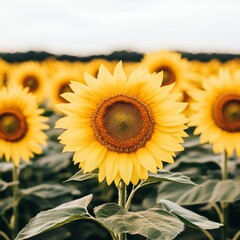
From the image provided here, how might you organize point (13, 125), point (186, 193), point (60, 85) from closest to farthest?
1. point (186, 193)
2. point (13, 125)
3. point (60, 85)

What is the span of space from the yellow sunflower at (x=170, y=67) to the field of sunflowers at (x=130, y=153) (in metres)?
0.01

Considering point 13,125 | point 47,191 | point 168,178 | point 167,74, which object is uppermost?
point 167,74

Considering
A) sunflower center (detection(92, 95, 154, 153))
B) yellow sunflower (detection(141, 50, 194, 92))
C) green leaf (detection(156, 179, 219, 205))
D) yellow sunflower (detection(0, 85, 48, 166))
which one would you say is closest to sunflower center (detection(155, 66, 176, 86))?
yellow sunflower (detection(141, 50, 194, 92))

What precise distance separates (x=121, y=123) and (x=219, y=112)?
4.82 feet

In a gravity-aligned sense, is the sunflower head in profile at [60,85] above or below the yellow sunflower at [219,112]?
below

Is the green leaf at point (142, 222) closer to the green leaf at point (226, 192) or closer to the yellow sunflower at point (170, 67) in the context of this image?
the green leaf at point (226, 192)

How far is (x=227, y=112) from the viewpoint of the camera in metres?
3.77

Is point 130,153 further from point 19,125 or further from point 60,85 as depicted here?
point 60,85

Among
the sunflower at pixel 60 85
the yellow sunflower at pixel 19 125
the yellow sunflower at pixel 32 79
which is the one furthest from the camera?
the yellow sunflower at pixel 32 79

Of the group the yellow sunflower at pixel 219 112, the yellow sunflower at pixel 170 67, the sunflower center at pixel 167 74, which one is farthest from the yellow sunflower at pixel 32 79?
the yellow sunflower at pixel 219 112

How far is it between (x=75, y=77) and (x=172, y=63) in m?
1.44

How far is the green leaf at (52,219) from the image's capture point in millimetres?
2125

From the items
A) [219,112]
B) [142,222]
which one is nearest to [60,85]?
[219,112]

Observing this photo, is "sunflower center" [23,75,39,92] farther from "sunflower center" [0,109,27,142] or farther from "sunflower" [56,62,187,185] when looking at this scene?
"sunflower" [56,62,187,185]
